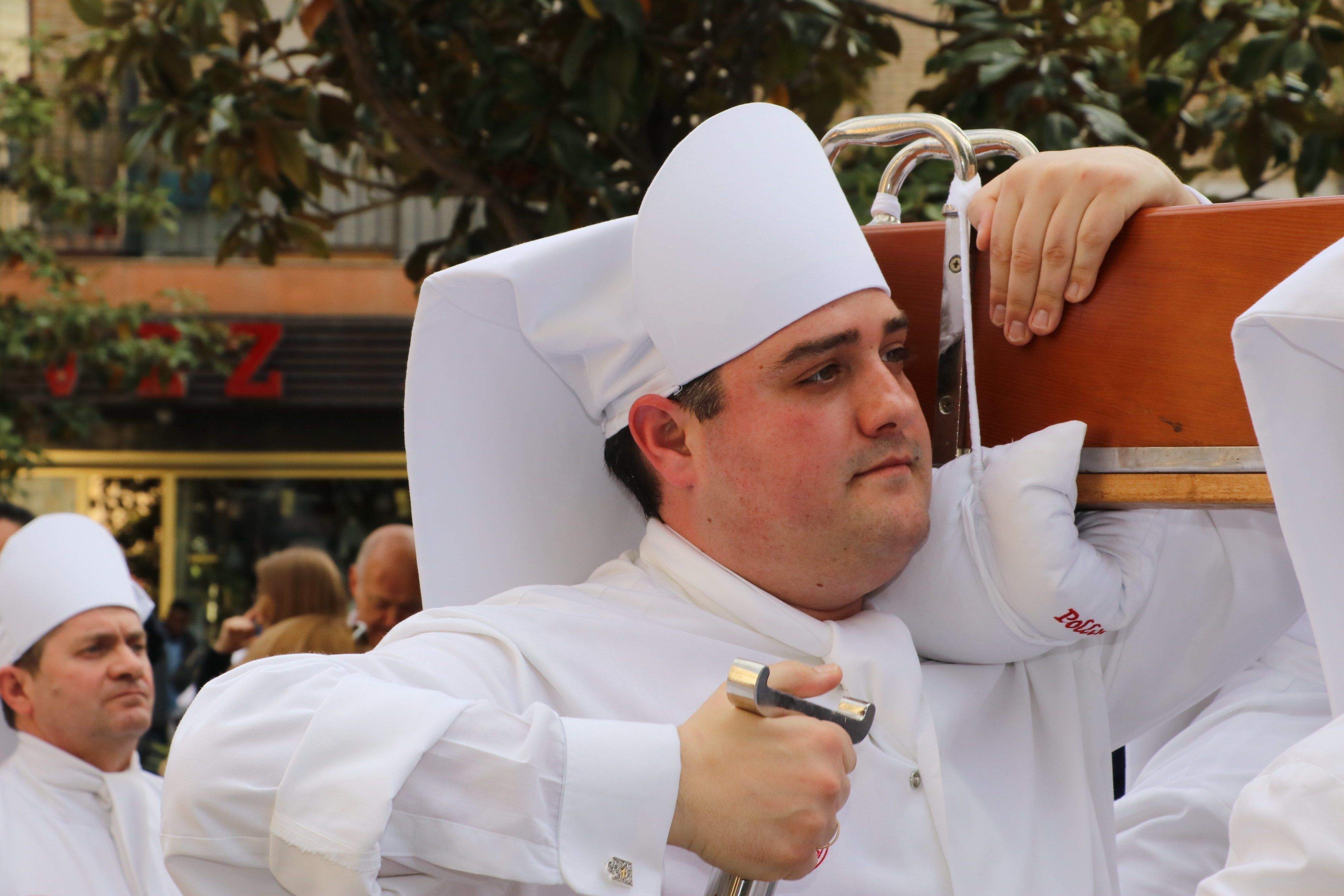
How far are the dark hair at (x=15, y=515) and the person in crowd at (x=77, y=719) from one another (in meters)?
0.99

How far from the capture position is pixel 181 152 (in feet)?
14.1

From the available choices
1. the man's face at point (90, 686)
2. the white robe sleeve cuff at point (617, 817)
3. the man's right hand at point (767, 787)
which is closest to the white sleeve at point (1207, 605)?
the man's right hand at point (767, 787)

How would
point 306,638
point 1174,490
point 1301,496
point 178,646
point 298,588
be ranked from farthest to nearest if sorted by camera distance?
point 178,646 < point 298,588 < point 306,638 < point 1174,490 < point 1301,496

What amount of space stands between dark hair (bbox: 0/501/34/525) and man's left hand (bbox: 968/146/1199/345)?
401 cm

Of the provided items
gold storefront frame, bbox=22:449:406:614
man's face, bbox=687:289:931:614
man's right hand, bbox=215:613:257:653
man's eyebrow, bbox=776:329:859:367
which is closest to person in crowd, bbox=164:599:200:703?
gold storefront frame, bbox=22:449:406:614

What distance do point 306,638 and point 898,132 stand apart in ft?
10.7

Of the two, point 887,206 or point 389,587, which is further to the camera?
point 389,587

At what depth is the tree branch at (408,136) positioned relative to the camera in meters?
3.92

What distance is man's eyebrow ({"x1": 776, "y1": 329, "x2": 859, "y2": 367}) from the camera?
1889 mm

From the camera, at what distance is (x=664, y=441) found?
6.82ft

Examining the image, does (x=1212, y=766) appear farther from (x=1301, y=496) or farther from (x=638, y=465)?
(x=1301, y=496)

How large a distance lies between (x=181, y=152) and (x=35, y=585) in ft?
4.14

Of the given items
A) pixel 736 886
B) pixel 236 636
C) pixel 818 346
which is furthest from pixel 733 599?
pixel 236 636

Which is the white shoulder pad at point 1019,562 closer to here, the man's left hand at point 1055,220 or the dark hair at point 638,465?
the man's left hand at point 1055,220
